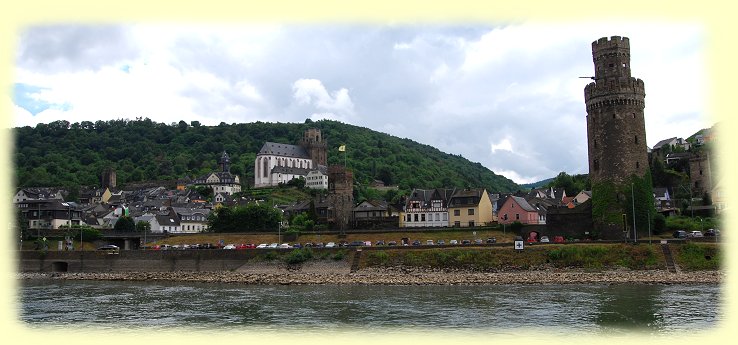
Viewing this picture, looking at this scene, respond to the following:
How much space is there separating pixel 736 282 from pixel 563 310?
63.1 feet

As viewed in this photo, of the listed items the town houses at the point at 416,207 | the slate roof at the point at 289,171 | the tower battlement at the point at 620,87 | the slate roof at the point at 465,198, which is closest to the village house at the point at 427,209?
the town houses at the point at 416,207

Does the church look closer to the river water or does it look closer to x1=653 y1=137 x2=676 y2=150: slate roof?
x1=653 y1=137 x2=676 y2=150: slate roof

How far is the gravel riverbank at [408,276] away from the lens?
152 ft

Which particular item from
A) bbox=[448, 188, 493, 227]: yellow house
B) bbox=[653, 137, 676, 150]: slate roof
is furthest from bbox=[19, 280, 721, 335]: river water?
bbox=[653, 137, 676, 150]: slate roof

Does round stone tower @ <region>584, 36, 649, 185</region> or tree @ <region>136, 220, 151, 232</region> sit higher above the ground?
round stone tower @ <region>584, 36, 649, 185</region>

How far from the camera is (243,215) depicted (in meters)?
81.9

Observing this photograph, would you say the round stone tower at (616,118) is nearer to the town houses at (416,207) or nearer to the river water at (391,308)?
the town houses at (416,207)

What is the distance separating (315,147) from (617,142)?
123 m

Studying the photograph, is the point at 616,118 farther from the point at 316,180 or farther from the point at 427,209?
the point at 316,180

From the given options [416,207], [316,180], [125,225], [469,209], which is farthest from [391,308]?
[316,180]

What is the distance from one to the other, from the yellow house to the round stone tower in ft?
57.6

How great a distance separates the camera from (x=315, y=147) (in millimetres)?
175875

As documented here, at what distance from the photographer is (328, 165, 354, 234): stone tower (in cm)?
8162

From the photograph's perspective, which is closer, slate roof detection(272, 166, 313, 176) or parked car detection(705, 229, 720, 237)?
parked car detection(705, 229, 720, 237)
